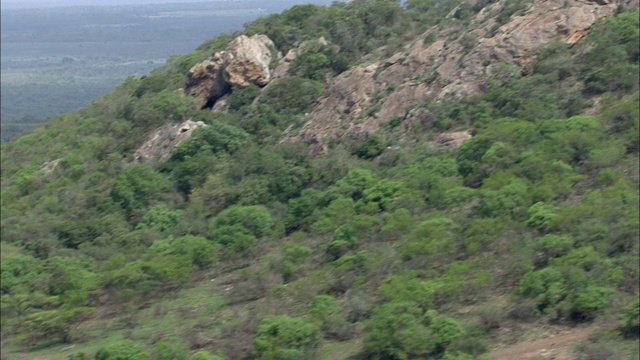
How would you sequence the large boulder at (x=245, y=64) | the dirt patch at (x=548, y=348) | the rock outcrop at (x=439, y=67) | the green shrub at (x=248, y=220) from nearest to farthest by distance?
the dirt patch at (x=548, y=348)
the green shrub at (x=248, y=220)
the rock outcrop at (x=439, y=67)
the large boulder at (x=245, y=64)

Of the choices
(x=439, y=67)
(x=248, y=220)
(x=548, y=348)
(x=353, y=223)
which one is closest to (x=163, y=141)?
(x=248, y=220)

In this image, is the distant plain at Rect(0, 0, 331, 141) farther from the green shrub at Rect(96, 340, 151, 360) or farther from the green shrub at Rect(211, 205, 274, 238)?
the green shrub at Rect(96, 340, 151, 360)

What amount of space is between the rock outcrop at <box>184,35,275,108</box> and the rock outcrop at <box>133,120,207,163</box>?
7.19ft

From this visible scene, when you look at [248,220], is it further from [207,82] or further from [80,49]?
[80,49]

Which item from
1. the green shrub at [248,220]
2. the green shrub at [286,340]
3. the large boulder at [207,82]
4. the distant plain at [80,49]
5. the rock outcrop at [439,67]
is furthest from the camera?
the distant plain at [80,49]

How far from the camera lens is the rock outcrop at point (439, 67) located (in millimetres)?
31156

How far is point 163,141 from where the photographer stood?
124 feet

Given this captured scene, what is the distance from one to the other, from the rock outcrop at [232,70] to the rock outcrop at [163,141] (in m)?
2.19

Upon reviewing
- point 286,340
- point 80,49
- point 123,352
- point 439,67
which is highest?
point 439,67

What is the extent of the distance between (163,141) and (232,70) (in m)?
3.64

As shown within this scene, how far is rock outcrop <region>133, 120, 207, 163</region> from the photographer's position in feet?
121

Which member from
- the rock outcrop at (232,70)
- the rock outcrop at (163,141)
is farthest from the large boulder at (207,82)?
the rock outcrop at (163,141)

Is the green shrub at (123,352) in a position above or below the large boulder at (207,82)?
below

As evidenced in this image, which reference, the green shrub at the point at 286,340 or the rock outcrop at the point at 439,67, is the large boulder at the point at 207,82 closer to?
the rock outcrop at the point at 439,67
